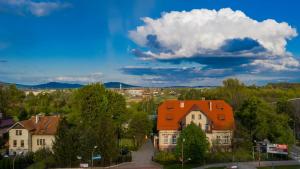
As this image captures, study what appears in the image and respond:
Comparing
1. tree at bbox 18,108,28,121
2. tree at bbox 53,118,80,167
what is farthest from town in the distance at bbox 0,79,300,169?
tree at bbox 18,108,28,121

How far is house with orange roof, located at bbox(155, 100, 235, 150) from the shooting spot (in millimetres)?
58031

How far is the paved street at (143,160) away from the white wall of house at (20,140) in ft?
53.3

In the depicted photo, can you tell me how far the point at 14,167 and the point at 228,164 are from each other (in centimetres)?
2636

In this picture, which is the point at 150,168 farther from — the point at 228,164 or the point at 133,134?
the point at 133,134

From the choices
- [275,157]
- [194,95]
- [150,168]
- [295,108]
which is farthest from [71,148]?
[194,95]

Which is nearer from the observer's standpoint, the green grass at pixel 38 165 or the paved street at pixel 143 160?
the paved street at pixel 143 160

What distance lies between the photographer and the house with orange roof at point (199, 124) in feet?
190

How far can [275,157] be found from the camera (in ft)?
173

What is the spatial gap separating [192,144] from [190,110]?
10530 millimetres

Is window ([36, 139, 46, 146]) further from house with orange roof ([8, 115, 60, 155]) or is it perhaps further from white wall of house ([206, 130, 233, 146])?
white wall of house ([206, 130, 233, 146])

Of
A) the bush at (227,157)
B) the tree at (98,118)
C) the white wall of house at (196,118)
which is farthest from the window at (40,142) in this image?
the bush at (227,157)

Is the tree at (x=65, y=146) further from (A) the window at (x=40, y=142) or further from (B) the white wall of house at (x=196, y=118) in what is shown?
(B) the white wall of house at (x=196, y=118)

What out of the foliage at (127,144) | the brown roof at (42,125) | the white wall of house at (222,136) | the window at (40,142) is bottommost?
the foliage at (127,144)

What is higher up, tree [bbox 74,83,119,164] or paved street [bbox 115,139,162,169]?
tree [bbox 74,83,119,164]
